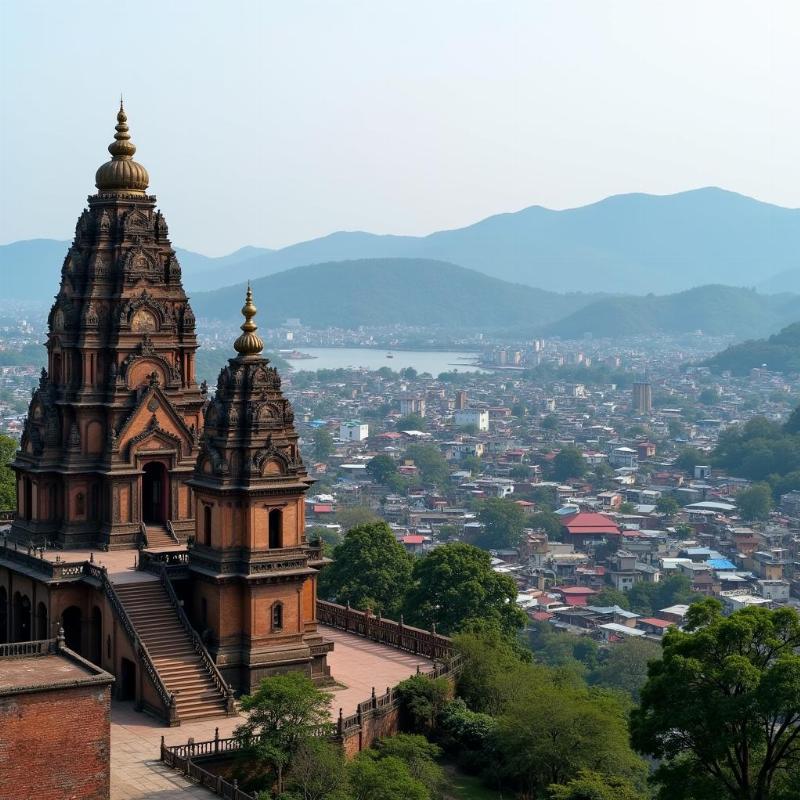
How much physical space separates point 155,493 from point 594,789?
716 inches

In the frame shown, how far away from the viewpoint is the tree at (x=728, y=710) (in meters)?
33.3

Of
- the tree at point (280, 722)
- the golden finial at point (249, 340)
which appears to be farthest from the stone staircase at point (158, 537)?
the tree at point (280, 722)

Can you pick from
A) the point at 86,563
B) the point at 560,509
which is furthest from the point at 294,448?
the point at 560,509

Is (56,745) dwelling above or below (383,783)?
above

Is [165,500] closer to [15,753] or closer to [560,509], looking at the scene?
[15,753]

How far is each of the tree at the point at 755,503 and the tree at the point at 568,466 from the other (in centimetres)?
2892

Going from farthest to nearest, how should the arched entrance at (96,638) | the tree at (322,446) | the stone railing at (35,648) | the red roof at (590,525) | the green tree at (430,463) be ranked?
the tree at (322,446)
the green tree at (430,463)
the red roof at (590,525)
the arched entrance at (96,638)
the stone railing at (35,648)

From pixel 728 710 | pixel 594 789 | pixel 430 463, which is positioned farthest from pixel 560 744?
pixel 430 463

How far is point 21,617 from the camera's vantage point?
48344 mm

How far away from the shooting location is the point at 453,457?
637 feet

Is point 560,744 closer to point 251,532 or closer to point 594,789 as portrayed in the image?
point 594,789

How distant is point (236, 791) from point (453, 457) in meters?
159

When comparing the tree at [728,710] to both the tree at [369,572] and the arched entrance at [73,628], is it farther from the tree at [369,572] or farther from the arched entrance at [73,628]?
the tree at [369,572]

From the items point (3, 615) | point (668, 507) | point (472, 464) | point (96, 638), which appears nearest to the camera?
point (96, 638)
